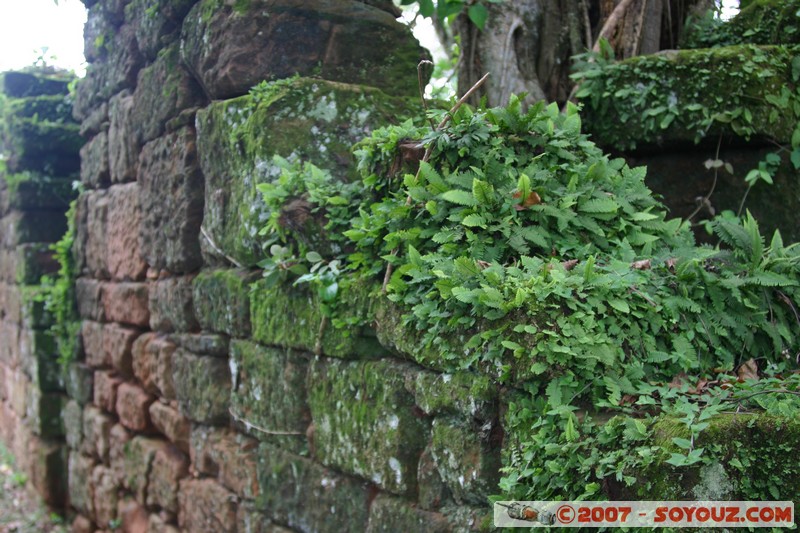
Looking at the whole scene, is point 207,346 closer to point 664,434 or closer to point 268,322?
point 268,322

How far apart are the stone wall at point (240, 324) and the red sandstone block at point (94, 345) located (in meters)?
0.04

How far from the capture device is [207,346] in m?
3.67

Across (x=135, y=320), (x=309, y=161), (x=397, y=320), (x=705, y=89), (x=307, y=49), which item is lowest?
(x=135, y=320)

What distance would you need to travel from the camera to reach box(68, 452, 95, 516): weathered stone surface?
5.43 metres

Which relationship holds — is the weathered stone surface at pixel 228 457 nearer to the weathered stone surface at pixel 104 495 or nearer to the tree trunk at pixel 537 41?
the weathered stone surface at pixel 104 495

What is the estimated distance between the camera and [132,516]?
4.63 meters

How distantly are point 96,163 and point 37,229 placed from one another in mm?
1434

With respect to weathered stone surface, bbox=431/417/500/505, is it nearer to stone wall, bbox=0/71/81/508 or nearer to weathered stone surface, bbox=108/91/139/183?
weathered stone surface, bbox=108/91/139/183

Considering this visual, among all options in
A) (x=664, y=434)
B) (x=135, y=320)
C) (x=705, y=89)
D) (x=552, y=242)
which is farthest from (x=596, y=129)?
(x=135, y=320)

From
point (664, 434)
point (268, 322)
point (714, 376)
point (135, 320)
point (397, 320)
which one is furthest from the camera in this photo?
point (135, 320)

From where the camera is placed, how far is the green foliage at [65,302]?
5.84 metres

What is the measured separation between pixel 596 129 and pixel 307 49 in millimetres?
1370

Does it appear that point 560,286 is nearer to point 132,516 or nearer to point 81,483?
point 132,516

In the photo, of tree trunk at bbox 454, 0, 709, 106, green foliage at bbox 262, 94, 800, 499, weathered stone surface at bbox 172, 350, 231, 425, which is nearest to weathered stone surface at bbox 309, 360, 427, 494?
green foliage at bbox 262, 94, 800, 499
